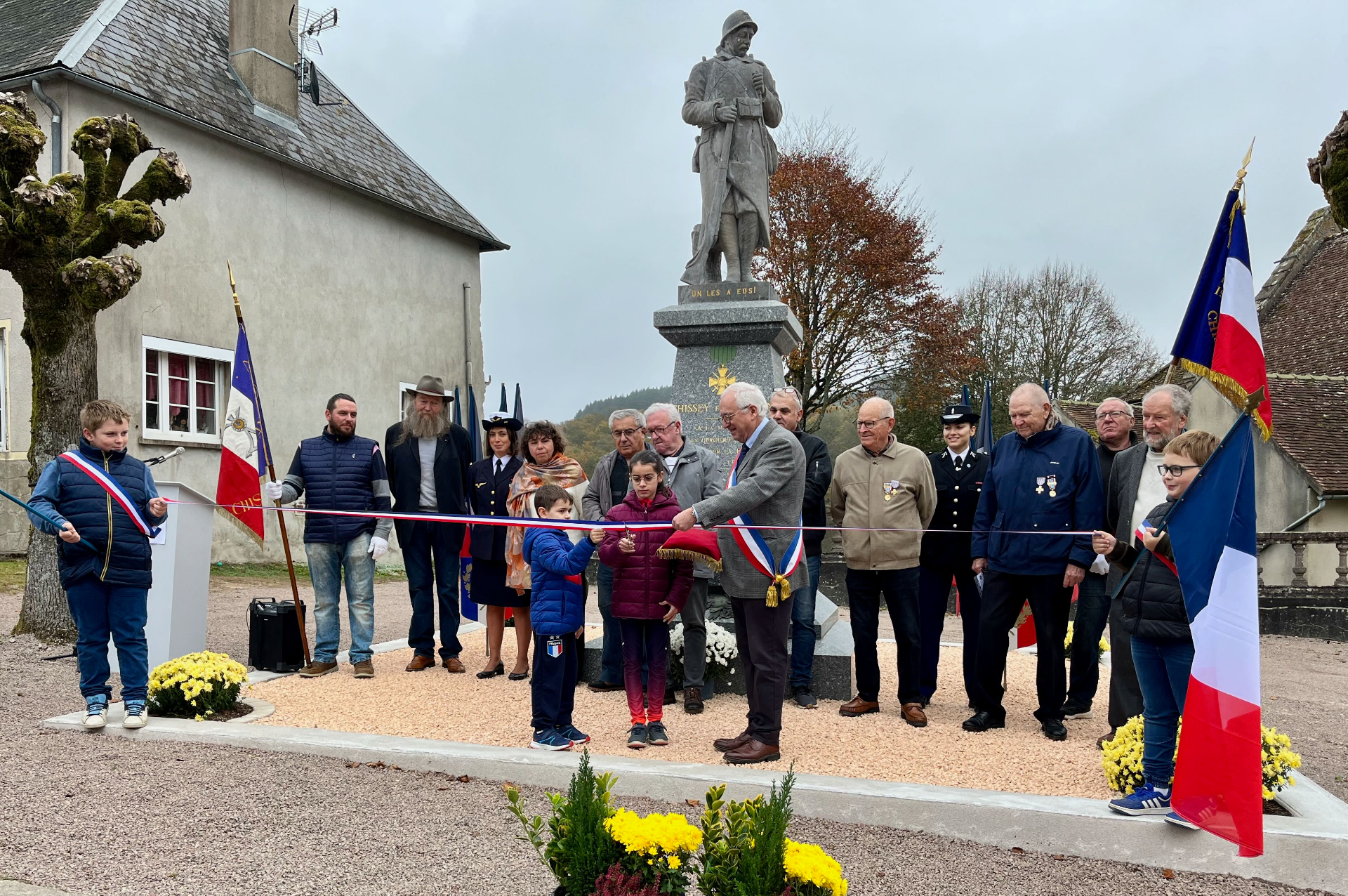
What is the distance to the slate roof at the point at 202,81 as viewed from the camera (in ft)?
52.1

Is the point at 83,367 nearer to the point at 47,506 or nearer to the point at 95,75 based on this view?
the point at 47,506

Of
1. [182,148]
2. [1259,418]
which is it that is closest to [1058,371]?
[182,148]

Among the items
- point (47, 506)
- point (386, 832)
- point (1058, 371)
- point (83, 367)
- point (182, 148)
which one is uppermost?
point (182, 148)

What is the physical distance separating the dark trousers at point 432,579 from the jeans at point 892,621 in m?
3.20

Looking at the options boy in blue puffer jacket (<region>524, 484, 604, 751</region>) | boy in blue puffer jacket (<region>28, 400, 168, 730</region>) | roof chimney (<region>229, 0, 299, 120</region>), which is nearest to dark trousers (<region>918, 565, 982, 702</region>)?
boy in blue puffer jacket (<region>524, 484, 604, 751</region>)

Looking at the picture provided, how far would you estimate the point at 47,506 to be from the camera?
18.4 feet

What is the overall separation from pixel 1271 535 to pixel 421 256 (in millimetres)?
17309

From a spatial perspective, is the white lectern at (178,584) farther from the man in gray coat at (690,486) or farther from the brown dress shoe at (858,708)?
the brown dress shoe at (858,708)

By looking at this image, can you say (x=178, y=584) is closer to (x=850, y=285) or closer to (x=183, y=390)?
(x=183, y=390)

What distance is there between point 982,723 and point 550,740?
256 centimetres

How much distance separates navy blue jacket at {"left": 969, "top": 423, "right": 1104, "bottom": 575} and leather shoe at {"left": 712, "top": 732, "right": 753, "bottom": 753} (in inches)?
70.4

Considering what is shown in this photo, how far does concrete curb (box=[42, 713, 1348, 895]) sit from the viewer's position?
3.88 meters

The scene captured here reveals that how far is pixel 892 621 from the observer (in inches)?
252

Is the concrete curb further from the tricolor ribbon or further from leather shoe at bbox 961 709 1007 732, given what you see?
leather shoe at bbox 961 709 1007 732
